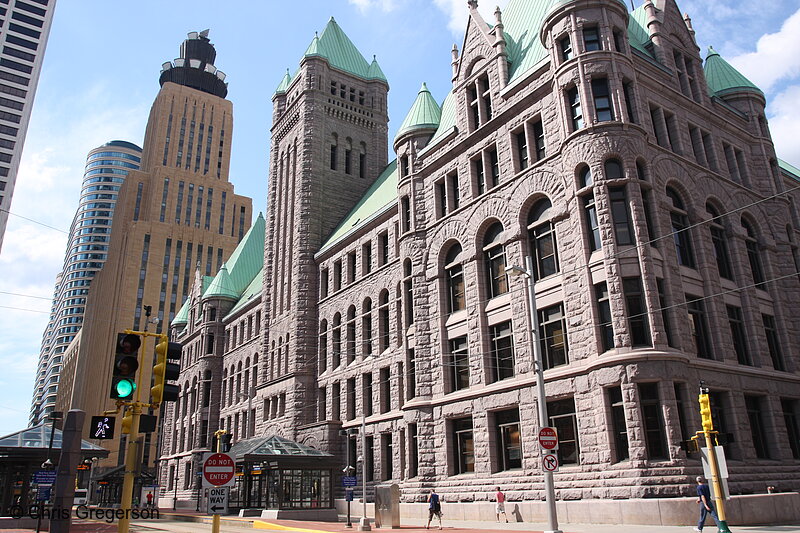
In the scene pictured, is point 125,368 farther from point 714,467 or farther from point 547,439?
point 714,467

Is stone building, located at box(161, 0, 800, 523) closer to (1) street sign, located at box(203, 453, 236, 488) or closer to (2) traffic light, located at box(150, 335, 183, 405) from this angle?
(1) street sign, located at box(203, 453, 236, 488)

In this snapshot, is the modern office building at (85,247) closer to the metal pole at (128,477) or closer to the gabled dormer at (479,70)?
the gabled dormer at (479,70)

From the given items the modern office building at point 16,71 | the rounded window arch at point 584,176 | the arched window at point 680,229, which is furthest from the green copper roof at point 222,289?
the arched window at point 680,229

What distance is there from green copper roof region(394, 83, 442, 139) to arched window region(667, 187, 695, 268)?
16.4 metres

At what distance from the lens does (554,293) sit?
2948 centimetres

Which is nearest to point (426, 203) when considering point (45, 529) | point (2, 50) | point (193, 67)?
point (45, 529)

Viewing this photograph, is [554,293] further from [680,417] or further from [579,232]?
[680,417]

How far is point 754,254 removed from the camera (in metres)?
35.0

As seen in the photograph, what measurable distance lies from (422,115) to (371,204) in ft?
36.9

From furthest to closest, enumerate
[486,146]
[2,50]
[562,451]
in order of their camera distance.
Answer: [2,50] → [486,146] → [562,451]

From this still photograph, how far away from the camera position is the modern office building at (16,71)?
10938 centimetres

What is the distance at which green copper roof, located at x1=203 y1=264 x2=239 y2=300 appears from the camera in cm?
7488

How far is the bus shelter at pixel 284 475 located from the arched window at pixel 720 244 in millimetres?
27156

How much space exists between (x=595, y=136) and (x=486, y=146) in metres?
8.05
